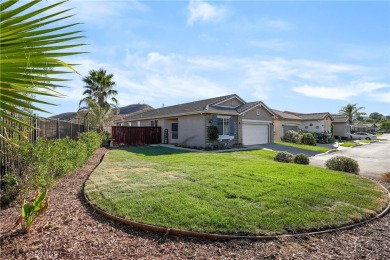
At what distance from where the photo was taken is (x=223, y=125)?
71.4ft

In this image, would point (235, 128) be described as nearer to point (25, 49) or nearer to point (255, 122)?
point (255, 122)

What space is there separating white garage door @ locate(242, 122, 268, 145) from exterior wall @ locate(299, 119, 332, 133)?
50.0 feet

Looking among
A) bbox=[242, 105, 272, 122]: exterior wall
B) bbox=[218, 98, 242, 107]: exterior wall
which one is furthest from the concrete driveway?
bbox=[218, 98, 242, 107]: exterior wall

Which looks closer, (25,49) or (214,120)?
(25,49)

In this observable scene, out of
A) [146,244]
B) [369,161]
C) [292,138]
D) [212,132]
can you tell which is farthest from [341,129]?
[146,244]

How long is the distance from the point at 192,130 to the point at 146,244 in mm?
17894

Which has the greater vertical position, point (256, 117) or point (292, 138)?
point (256, 117)

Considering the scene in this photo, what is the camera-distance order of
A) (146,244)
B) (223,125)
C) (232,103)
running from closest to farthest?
(146,244) → (223,125) → (232,103)

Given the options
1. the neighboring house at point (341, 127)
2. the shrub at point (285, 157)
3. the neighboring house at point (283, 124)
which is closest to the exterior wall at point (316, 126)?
the neighboring house at point (283, 124)

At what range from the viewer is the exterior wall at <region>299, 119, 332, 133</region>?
3653 centimetres

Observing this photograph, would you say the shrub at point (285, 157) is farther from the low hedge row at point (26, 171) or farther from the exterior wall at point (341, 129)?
the exterior wall at point (341, 129)

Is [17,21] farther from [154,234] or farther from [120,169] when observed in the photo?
[120,169]

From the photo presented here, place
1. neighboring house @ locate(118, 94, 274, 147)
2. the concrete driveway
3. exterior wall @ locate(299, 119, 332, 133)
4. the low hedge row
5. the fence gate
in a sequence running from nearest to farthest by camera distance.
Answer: the low hedge row
the concrete driveway
neighboring house @ locate(118, 94, 274, 147)
the fence gate
exterior wall @ locate(299, 119, 332, 133)

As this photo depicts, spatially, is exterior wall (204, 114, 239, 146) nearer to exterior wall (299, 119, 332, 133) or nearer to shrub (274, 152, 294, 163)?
shrub (274, 152, 294, 163)
